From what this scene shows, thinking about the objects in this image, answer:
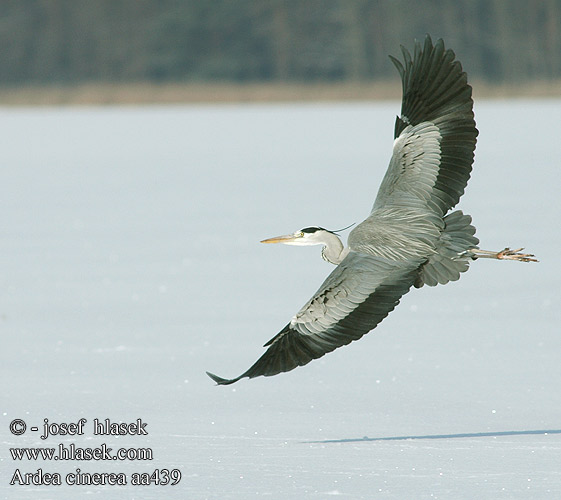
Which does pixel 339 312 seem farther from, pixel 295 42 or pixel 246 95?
pixel 295 42

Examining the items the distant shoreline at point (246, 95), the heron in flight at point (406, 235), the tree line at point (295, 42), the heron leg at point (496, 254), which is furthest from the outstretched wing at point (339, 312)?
the tree line at point (295, 42)

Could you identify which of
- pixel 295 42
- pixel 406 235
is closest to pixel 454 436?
pixel 406 235

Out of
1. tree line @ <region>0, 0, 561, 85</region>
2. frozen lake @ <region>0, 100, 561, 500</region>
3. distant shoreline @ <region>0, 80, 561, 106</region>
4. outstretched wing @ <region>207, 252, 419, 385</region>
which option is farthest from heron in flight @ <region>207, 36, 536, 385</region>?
tree line @ <region>0, 0, 561, 85</region>

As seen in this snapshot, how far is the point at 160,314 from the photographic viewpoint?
665 centimetres

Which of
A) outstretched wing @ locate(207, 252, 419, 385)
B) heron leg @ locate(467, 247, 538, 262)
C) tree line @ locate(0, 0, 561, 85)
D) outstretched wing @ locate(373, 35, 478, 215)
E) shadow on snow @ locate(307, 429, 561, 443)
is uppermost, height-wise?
tree line @ locate(0, 0, 561, 85)

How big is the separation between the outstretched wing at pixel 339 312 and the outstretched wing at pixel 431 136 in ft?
0.85

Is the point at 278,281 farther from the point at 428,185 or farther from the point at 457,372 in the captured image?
the point at 428,185

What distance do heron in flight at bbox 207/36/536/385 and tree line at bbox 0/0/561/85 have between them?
141 feet

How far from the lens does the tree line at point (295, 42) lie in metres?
47.4

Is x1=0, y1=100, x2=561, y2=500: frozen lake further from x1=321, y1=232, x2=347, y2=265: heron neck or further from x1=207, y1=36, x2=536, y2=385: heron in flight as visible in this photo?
x1=321, y1=232, x2=347, y2=265: heron neck

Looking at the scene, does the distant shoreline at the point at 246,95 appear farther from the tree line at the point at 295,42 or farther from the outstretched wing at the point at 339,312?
the outstretched wing at the point at 339,312

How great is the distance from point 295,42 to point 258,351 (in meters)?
43.5

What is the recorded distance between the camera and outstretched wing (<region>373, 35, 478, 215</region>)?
13.0 feet

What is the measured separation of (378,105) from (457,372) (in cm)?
2730
